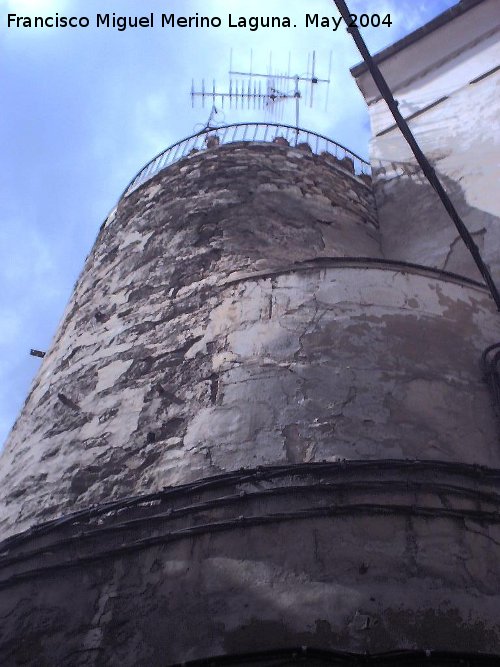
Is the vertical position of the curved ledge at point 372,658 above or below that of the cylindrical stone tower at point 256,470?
below

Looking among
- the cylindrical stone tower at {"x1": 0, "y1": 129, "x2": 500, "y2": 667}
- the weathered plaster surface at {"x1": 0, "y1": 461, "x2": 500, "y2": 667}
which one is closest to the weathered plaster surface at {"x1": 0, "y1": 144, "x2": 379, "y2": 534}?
the cylindrical stone tower at {"x1": 0, "y1": 129, "x2": 500, "y2": 667}

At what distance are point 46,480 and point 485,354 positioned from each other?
241 centimetres

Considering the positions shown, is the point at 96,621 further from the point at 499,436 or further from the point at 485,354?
the point at 485,354

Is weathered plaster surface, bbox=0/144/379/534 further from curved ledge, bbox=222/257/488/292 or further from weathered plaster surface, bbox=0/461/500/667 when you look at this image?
weathered plaster surface, bbox=0/461/500/667

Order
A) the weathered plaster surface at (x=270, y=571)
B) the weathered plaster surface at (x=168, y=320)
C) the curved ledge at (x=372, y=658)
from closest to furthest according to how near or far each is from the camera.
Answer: the curved ledge at (x=372, y=658) < the weathered plaster surface at (x=270, y=571) < the weathered plaster surface at (x=168, y=320)

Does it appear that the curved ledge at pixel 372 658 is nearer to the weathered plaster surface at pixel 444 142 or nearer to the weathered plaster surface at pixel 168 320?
the weathered plaster surface at pixel 168 320

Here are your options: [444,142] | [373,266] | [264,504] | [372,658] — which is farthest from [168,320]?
[444,142]

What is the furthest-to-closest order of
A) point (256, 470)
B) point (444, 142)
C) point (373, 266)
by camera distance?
1. point (444, 142)
2. point (373, 266)
3. point (256, 470)

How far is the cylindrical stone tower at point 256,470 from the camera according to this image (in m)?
2.87

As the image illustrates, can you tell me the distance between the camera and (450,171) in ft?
23.2

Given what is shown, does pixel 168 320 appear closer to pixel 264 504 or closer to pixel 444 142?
pixel 264 504

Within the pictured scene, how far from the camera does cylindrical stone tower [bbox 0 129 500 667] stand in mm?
2867

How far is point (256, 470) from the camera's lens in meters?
3.37

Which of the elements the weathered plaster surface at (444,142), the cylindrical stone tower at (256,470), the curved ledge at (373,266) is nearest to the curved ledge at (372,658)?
the cylindrical stone tower at (256,470)
